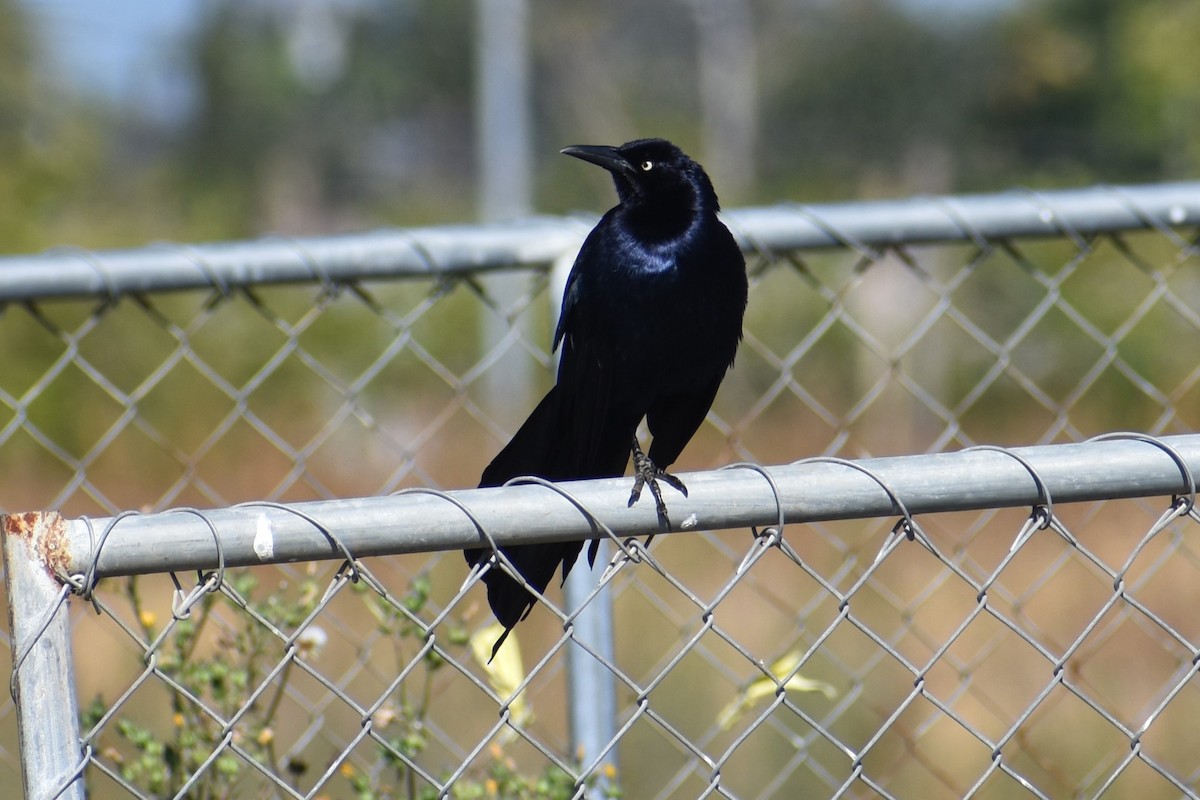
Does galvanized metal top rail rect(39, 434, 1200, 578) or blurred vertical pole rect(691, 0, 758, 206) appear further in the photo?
blurred vertical pole rect(691, 0, 758, 206)

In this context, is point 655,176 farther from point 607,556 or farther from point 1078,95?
point 1078,95

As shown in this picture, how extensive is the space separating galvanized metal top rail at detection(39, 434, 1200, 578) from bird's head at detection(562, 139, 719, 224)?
111 centimetres

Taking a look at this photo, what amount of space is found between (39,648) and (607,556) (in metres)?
0.92

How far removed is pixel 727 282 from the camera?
2.09 m

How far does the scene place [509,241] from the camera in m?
1.83

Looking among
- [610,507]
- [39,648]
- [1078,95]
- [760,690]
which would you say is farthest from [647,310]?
[1078,95]

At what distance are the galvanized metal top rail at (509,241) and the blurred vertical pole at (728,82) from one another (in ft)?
88.4

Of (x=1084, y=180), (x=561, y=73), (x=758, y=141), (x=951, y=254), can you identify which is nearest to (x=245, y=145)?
(x=561, y=73)

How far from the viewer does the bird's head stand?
219cm

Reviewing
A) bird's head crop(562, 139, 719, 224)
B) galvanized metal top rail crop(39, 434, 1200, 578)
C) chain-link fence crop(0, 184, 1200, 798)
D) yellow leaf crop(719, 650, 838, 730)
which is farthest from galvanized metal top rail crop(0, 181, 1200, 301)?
galvanized metal top rail crop(39, 434, 1200, 578)

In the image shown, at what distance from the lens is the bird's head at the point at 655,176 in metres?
2.19

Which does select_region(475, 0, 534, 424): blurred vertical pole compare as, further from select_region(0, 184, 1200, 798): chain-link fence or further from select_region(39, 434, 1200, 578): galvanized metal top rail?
select_region(39, 434, 1200, 578): galvanized metal top rail

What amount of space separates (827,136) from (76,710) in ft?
84.8

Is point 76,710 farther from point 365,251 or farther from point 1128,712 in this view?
point 1128,712
